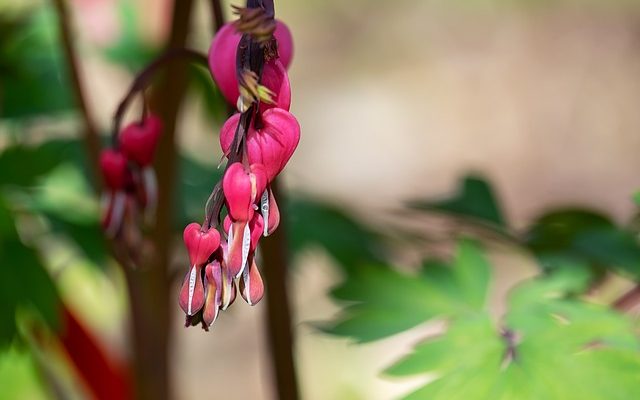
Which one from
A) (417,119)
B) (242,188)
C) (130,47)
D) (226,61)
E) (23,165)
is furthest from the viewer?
(417,119)

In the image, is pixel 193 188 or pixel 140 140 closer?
pixel 140 140

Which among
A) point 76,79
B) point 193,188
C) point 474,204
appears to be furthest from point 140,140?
point 193,188

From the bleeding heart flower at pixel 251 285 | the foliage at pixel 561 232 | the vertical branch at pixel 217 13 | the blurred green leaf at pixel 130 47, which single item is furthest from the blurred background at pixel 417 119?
the bleeding heart flower at pixel 251 285

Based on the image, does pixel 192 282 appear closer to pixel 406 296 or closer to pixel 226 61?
pixel 226 61

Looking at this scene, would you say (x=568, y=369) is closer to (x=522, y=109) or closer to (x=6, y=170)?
(x=6, y=170)

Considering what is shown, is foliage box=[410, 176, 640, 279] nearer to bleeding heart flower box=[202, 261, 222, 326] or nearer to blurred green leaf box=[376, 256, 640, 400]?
blurred green leaf box=[376, 256, 640, 400]

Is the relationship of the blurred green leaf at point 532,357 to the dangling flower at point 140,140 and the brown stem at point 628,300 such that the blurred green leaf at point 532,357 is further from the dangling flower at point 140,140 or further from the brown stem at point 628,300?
the dangling flower at point 140,140

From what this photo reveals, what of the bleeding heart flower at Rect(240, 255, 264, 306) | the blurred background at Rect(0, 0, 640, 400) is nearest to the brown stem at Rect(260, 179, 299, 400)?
the bleeding heart flower at Rect(240, 255, 264, 306)

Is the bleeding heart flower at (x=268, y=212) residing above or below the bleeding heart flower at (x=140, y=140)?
above
